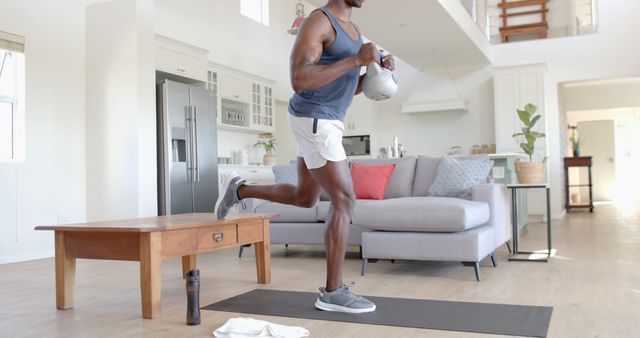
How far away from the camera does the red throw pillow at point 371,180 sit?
4605 millimetres

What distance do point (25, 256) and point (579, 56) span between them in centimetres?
777

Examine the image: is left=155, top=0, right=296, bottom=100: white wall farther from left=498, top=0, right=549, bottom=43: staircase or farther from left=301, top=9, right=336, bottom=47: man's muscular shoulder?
left=301, top=9, right=336, bottom=47: man's muscular shoulder

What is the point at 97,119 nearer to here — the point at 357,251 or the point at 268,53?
the point at 357,251

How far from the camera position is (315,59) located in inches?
87.4

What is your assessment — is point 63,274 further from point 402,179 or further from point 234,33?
point 234,33

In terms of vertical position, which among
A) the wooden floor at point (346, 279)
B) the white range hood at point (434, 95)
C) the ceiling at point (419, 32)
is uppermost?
the ceiling at point (419, 32)

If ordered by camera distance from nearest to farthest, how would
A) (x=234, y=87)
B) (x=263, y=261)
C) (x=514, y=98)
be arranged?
(x=263, y=261) → (x=234, y=87) → (x=514, y=98)

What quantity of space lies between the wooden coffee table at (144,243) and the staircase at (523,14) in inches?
296

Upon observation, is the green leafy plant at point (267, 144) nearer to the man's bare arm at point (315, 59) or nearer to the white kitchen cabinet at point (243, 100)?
the white kitchen cabinet at point (243, 100)

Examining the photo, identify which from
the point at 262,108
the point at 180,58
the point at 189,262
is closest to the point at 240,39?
the point at 262,108

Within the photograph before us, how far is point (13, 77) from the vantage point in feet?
16.6

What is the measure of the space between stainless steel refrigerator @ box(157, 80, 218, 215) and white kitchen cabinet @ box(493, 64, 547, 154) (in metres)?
4.31

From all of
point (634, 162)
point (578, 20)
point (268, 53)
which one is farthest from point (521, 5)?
point (634, 162)

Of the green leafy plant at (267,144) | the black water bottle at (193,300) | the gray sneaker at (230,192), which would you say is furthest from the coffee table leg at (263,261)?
the green leafy plant at (267,144)
